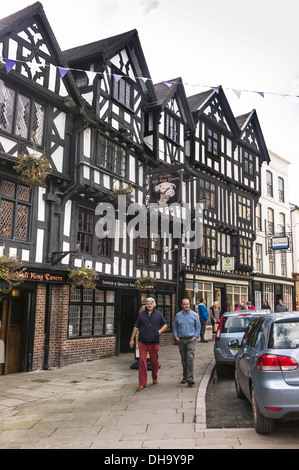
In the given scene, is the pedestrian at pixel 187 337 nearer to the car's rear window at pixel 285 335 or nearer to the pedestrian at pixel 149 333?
the pedestrian at pixel 149 333

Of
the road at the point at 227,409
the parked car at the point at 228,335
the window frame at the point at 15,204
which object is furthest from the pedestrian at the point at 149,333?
the window frame at the point at 15,204

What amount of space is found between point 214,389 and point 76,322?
20.2 feet

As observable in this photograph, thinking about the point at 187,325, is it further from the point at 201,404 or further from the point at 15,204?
the point at 15,204

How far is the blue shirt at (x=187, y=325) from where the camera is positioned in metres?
9.04

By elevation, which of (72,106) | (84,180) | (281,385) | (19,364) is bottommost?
(19,364)

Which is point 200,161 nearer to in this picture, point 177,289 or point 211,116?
point 211,116

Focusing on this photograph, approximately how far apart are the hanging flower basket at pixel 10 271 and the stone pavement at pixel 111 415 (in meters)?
2.48

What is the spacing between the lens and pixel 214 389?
28.5 feet

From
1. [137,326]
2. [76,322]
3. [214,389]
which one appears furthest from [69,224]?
[214,389]

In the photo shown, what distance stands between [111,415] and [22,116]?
8.84 metres

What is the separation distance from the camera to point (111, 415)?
664 cm

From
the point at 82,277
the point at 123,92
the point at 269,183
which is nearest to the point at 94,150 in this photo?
the point at 123,92

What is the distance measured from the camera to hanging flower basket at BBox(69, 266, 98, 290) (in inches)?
497
